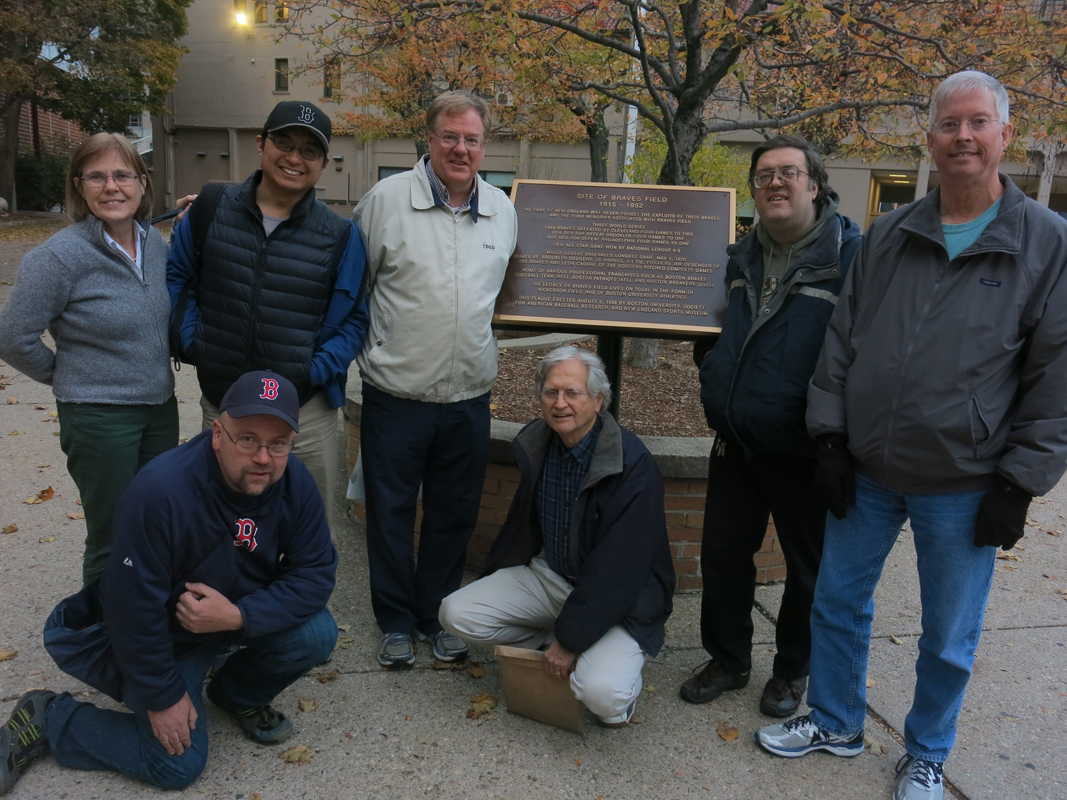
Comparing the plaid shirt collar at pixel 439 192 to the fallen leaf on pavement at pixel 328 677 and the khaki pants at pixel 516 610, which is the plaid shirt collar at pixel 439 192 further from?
the fallen leaf on pavement at pixel 328 677

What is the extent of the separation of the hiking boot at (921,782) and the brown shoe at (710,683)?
0.72 meters

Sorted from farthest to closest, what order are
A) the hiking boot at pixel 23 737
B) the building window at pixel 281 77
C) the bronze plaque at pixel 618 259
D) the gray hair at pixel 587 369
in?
the building window at pixel 281 77, the bronze plaque at pixel 618 259, the gray hair at pixel 587 369, the hiking boot at pixel 23 737

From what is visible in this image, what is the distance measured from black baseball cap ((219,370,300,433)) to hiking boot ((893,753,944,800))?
2.30m

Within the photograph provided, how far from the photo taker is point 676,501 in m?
4.00

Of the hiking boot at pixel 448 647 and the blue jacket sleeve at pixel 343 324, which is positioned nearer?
the blue jacket sleeve at pixel 343 324

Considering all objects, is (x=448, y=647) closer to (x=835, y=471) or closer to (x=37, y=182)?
(x=835, y=471)

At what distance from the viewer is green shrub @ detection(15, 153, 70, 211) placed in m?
27.7

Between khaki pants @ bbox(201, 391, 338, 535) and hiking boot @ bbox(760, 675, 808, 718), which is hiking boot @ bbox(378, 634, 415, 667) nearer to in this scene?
khaki pants @ bbox(201, 391, 338, 535)

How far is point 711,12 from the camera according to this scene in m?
6.46

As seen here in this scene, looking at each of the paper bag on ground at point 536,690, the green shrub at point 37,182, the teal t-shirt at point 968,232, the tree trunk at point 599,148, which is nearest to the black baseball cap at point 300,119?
the paper bag on ground at point 536,690

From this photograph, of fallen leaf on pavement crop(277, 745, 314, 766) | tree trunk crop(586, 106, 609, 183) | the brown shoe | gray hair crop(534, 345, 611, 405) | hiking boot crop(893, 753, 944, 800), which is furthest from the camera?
tree trunk crop(586, 106, 609, 183)

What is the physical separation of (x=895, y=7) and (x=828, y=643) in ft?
18.0

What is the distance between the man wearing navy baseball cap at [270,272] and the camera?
3.04 m

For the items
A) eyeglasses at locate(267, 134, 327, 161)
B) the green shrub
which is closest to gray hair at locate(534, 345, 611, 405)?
eyeglasses at locate(267, 134, 327, 161)
